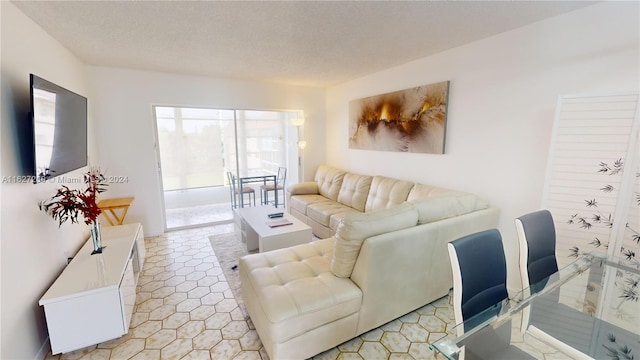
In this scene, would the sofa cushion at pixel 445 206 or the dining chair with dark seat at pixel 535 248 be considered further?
the sofa cushion at pixel 445 206

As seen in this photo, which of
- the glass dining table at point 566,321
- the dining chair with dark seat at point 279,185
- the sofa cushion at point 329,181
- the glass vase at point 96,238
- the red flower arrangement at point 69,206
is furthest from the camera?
the dining chair with dark seat at point 279,185

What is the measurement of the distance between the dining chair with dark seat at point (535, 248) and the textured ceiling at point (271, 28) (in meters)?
1.53

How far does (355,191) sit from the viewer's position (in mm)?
3975

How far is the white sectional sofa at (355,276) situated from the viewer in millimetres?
1675

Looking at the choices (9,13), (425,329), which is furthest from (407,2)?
(9,13)

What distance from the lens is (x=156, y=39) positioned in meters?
2.56

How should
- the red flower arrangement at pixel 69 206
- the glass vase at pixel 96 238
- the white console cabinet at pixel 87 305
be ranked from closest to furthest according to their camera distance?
the white console cabinet at pixel 87 305, the red flower arrangement at pixel 69 206, the glass vase at pixel 96 238

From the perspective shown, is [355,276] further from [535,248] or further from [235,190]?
[235,190]

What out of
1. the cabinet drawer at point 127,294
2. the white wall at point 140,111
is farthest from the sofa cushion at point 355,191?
the cabinet drawer at point 127,294

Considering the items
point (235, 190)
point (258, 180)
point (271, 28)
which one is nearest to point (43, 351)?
point (271, 28)

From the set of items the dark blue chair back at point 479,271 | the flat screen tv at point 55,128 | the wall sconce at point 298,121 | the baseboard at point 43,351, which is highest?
the wall sconce at point 298,121

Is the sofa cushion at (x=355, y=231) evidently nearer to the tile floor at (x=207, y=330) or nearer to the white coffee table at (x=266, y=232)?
the tile floor at (x=207, y=330)

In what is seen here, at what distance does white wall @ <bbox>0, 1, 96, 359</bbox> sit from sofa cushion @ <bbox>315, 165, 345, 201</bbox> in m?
3.21

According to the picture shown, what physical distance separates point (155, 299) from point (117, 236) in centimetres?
78
